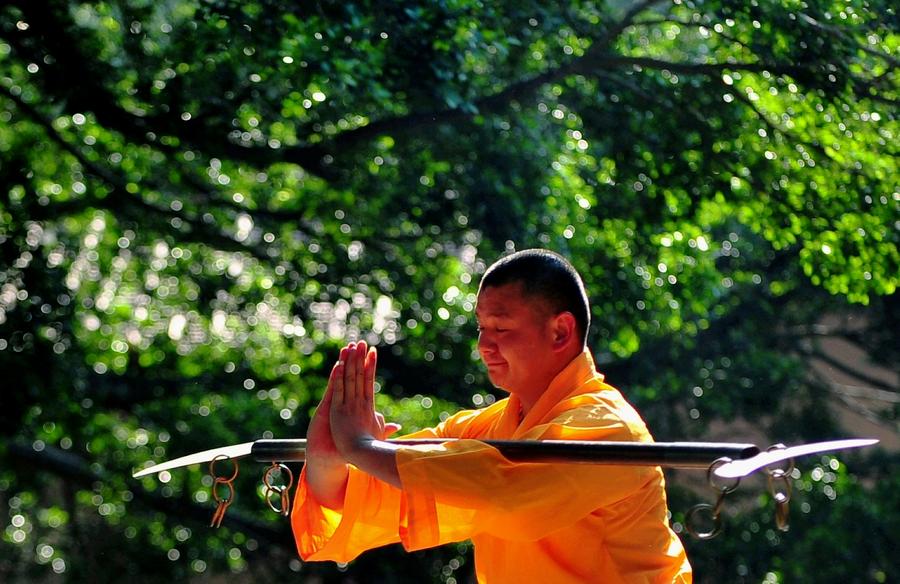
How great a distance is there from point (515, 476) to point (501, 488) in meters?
0.03

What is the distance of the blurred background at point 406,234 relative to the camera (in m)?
4.16

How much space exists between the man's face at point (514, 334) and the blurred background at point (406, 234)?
2.06 metres

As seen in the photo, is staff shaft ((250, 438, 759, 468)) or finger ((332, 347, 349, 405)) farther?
finger ((332, 347, 349, 405))

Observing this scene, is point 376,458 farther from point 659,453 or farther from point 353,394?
point 659,453

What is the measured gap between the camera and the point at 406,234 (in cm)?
Answer: 543

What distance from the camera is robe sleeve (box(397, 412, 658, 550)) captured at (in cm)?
188

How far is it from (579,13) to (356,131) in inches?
34.4

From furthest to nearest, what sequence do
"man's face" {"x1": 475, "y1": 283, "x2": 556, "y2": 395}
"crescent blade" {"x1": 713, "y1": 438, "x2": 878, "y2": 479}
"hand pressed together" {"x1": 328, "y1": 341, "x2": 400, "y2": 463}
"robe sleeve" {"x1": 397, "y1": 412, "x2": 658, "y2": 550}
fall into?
1. "man's face" {"x1": 475, "y1": 283, "x2": 556, "y2": 395}
2. "hand pressed together" {"x1": 328, "y1": 341, "x2": 400, "y2": 463}
3. "robe sleeve" {"x1": 397, "y1": 412, "x2": 658, "y2": 550}
4. "crescent blade" {"x1": 713, "y1": 438, "x2": 878, "y2": 479}

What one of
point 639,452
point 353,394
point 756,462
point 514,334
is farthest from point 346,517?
point 756,462

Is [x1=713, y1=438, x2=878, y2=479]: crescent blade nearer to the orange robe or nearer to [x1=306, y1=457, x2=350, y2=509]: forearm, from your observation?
the orange robe

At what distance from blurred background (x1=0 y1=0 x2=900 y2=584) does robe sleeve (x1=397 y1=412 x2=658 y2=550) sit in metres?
2.31

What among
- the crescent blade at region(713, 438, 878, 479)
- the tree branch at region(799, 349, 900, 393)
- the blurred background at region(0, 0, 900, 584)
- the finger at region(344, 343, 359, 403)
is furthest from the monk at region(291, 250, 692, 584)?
the tree branch at region(799, 349, 900, 393)

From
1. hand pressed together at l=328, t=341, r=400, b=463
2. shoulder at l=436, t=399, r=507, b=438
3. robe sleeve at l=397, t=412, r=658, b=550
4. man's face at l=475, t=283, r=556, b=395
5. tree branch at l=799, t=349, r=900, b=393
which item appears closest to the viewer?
robe sleeve at l=397, t=412, r=658, b=550

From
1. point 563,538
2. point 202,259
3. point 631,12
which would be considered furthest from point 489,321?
point 202,259
